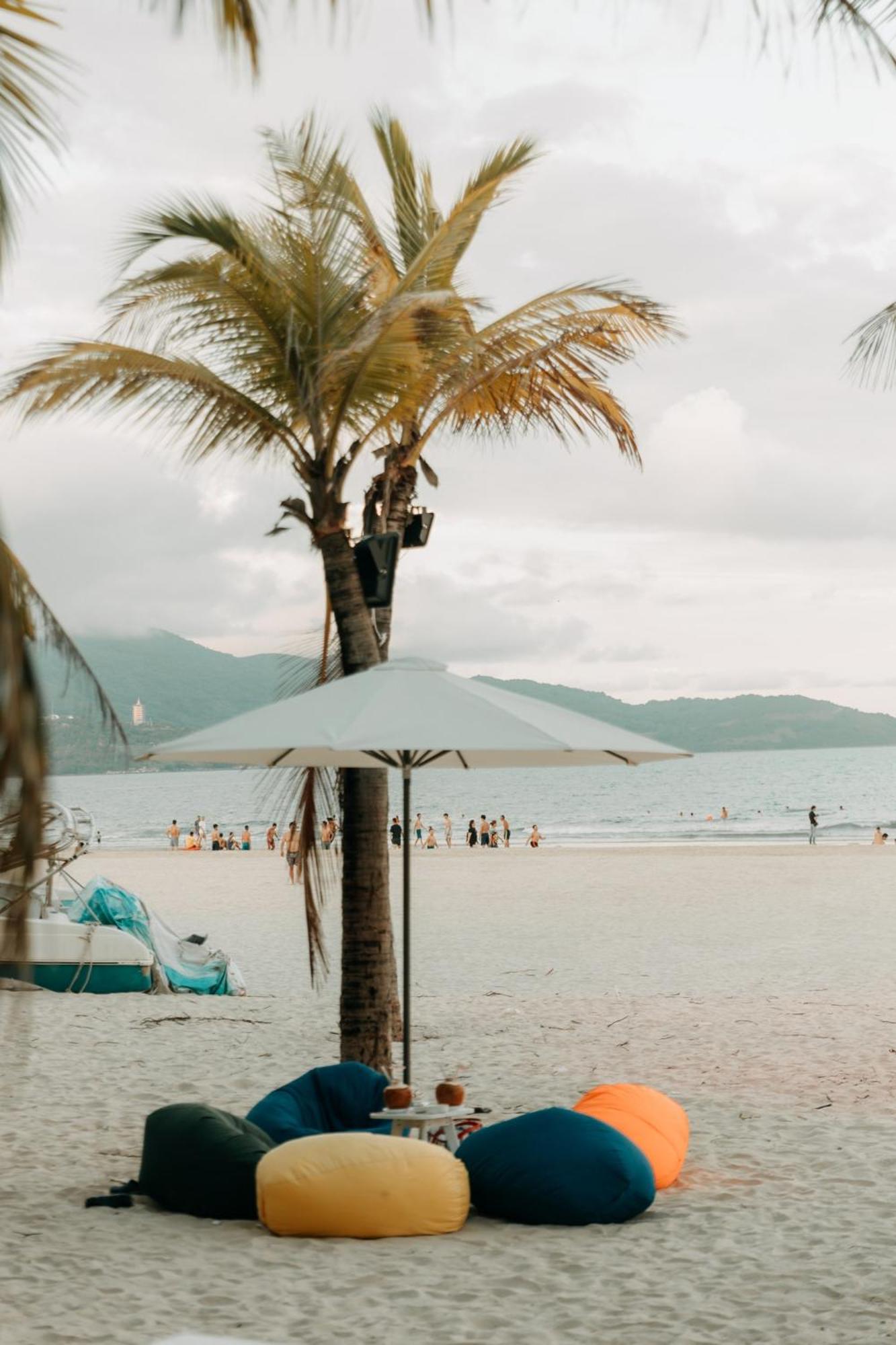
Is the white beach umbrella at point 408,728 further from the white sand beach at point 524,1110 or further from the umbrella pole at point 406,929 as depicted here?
the white sand beach at point 524,1110

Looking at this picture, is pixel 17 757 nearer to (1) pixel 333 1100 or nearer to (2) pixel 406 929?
(1) pixel 333 1100

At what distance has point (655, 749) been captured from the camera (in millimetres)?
6059

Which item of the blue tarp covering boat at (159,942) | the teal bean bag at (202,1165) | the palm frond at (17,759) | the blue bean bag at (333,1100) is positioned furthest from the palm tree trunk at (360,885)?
the palm frond at (17,759)

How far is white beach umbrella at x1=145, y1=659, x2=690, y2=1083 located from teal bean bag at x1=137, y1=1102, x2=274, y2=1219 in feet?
4.14

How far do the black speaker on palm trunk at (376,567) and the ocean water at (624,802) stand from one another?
68.7 inches

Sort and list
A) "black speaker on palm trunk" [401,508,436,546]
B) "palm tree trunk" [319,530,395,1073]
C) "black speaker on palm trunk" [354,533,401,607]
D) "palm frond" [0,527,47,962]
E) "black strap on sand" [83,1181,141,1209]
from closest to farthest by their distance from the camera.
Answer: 1. "palm frond" [0,527,47,962]
2. "black strap on sand" [83,1181,141,1209]
3. "palm tree trunk" [319,530,395,1073]
4. "black speaker on palm trunk" [354,533,401,607]
5. "black speaker on palm trunk" [401,508,436,546]

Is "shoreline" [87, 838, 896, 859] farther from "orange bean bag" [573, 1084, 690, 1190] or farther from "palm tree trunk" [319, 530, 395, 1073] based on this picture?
"orange bean bag" [573, 1084, 690, 1190]

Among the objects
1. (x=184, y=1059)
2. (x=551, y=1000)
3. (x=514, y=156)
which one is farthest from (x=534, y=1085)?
(x=514, y=156)

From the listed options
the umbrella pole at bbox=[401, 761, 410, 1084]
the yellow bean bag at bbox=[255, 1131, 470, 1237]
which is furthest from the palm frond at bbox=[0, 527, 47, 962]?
the umbrella pole at bbox=[401, 761, 410, 1084]

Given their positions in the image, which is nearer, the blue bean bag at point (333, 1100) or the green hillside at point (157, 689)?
the green hillside at point (157, 689)

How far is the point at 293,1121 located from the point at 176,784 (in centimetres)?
17189

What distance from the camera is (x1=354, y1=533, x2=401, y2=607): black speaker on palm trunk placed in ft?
28.1

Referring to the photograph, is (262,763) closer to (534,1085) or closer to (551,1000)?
(534,1085)

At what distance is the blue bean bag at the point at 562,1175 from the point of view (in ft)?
17.4
